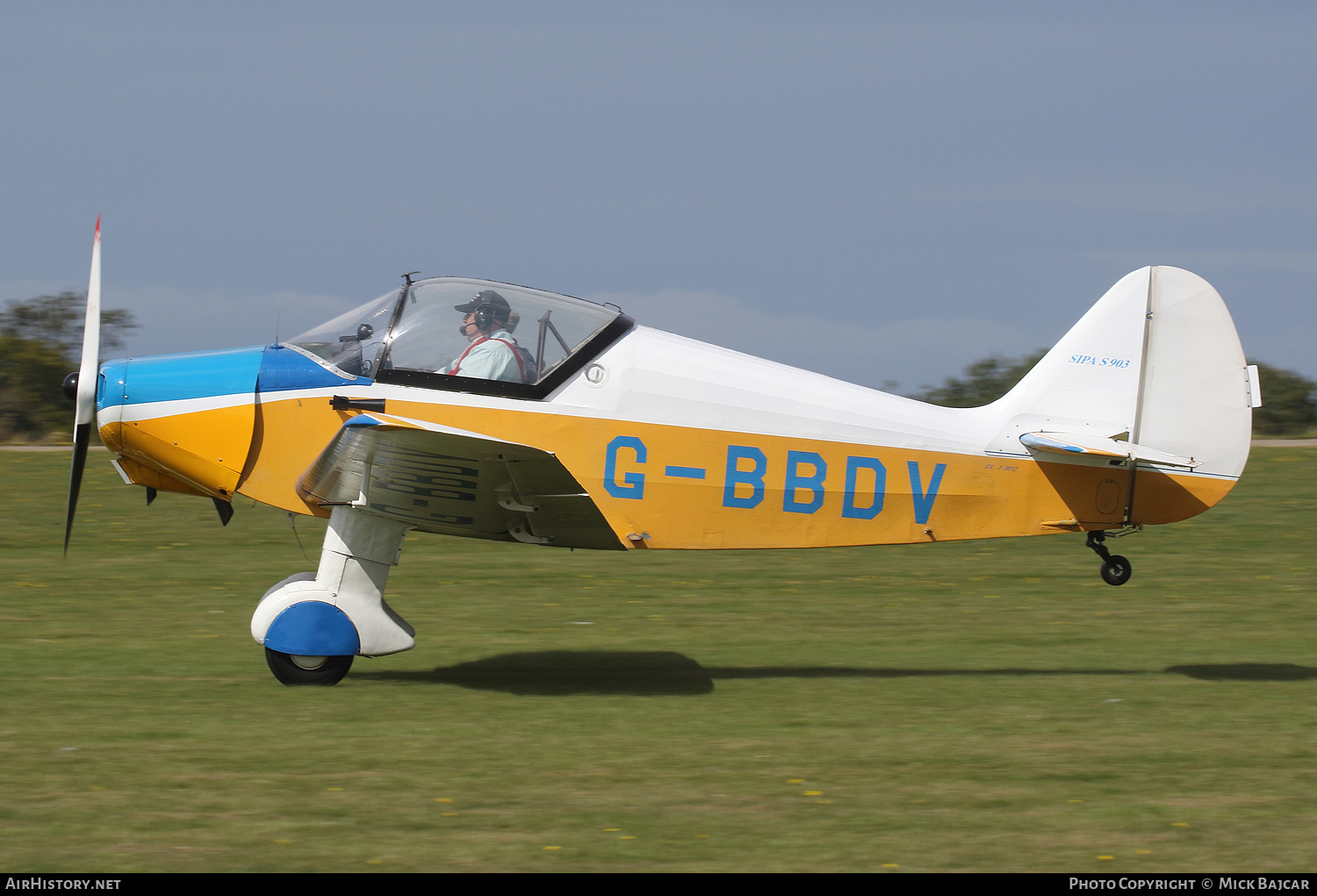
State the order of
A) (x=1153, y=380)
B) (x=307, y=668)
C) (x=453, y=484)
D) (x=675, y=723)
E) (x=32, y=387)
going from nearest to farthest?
(x=675, y=723), (x=453, y=484), (x=307, y=668), (x=1153, y=380), (x=32, y=387)

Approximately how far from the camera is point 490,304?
709cm

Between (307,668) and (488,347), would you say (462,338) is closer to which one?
(488,347)

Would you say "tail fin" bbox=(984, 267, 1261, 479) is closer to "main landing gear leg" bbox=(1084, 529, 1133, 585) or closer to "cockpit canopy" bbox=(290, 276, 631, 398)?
"main landing gear leg" bbox=(1084, 529, 1133, 585)

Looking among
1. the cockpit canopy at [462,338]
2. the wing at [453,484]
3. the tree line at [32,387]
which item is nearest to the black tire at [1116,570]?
the wing at [453,484]

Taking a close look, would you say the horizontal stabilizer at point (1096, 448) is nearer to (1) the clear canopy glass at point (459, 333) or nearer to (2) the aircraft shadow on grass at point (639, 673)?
(2) the aircraft shadow on grass at point (639, 673)

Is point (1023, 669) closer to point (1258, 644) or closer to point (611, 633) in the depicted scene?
point (1258, 644)

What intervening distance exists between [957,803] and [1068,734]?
4.72 ft

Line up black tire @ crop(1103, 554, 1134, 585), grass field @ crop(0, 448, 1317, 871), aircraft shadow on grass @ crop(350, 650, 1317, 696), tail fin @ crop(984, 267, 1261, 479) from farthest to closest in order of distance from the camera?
tail fin @ crop(984, 267, 1261, 479), black tire @ crop(1103, 554, 1134, 585), aircraft shadow on grass @ crop(350, 650, 1317, 696), grass field @ crop(0, 448, 1317, 871)

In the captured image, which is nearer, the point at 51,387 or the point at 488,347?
the point at 488,347

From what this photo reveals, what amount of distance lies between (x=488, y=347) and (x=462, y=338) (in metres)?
0.16

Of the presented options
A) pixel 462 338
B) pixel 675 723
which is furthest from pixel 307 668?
pixel 675 723

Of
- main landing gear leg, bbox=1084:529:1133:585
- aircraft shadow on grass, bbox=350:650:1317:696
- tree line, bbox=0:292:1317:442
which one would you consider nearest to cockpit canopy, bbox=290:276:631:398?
aircraft shadow on grass, bbox=350:650:1317:696

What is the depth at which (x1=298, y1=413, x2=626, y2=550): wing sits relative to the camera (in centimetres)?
622

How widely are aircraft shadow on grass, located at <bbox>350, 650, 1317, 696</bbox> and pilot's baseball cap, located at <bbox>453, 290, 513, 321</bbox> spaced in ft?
7.51
